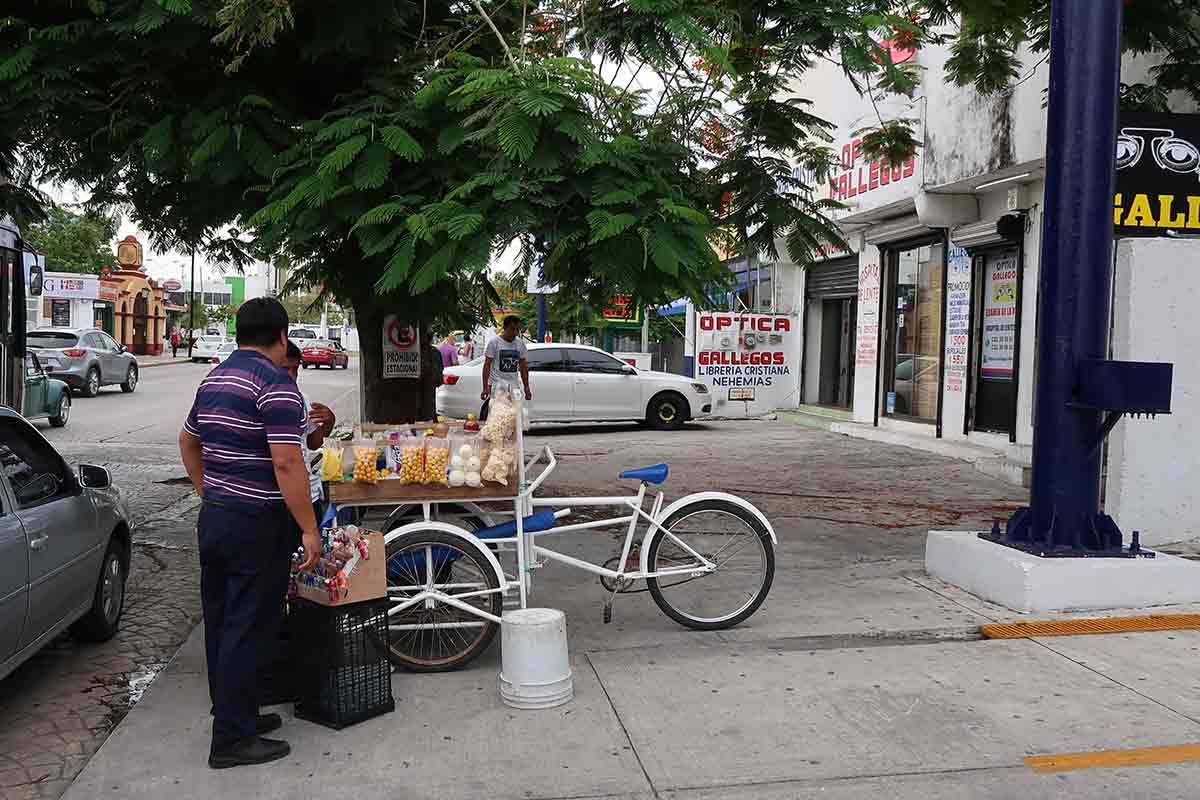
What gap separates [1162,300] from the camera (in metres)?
7.23

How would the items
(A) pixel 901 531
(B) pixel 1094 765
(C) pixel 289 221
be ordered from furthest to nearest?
(A) pixel 901 531 → (C) pixel 289 221 → (B) pixel 1094 765

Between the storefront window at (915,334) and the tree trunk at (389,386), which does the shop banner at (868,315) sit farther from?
the tree trunk at (389,386)

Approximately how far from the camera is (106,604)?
19.4ft

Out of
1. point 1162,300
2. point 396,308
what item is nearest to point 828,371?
point 1162,300

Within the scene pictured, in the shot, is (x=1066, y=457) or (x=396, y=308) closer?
(x=1066, y=457)

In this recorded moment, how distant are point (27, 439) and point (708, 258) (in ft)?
12.0

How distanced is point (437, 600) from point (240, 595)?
3.96 ft

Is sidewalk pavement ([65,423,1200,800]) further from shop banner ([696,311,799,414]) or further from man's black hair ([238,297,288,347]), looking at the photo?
shop banner ([696,311,799,414])

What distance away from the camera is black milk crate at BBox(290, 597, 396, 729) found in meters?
4.53

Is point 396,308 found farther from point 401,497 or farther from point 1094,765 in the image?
point 1094,765


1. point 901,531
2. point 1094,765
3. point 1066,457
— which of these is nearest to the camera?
point 1094,765

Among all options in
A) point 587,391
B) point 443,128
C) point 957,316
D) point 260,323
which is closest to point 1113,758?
point 260,323

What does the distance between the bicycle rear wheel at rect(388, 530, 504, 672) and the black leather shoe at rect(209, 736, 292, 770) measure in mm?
992

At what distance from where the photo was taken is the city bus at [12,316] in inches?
475
